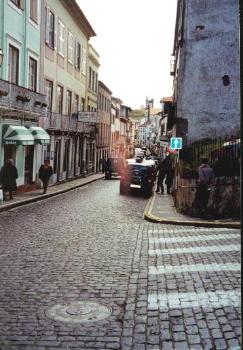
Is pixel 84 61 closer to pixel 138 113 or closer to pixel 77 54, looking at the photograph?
pixel 77 54

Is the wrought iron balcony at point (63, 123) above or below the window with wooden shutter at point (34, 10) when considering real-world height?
below

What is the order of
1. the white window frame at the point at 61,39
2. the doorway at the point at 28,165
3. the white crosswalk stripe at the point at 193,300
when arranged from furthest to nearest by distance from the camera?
the white window frame at the point at 61,39
the doorway at the point at 28,165
the white crosswalk stripe at the point at 193,300

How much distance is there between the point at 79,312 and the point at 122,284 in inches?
53.9

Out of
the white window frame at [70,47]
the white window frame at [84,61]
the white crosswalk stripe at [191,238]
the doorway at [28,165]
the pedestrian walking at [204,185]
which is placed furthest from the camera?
the white window frame at [84,61]

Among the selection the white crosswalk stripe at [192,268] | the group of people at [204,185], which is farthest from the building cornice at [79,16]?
the white crosswalk stripe at [192,268]

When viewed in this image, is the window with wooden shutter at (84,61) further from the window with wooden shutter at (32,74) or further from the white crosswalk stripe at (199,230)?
the white crosswalk stripe at (199,230)

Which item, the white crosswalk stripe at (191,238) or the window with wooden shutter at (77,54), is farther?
the window with wooden shutter at (77,54)

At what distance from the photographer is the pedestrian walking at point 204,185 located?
13805mm

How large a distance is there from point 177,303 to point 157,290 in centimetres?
64

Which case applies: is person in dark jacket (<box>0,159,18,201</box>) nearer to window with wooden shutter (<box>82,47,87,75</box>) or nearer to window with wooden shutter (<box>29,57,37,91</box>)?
window with wooden shutter (<box>29,57,37,91</box>)

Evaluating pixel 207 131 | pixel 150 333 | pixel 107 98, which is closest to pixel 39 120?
pixel 207 131

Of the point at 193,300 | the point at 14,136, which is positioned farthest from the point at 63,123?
the point at 193,300

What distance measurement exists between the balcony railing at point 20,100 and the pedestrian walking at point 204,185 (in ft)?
26.2

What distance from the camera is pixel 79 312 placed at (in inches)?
222
